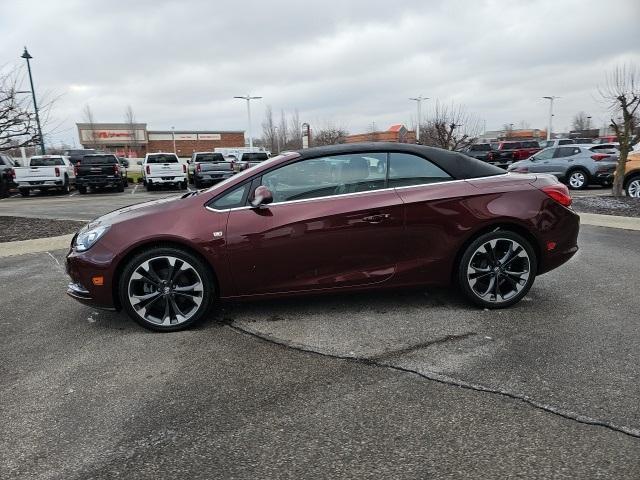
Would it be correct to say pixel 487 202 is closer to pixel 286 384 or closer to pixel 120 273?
pixel 286 384

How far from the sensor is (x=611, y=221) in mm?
9477

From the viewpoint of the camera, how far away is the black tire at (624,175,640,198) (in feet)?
41.0

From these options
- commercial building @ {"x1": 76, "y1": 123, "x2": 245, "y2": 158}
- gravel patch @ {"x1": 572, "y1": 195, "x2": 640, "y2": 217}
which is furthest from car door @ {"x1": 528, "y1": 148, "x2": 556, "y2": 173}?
commercial building @ {"x1": 76, "y1": 123, "x2": 245, "y2": 158}

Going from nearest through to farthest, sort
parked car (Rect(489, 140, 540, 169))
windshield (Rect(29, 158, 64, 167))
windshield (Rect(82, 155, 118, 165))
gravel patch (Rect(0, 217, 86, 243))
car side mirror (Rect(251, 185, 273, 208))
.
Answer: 1. car side mirror (Rect(251, 185, 273, 208))
2. gravel patch (Rect(0, 217, 86, 243))
3. windshield (Rect(29, 158, 64, 167))
4. windshield (Rect(82, 155, 118, 165))
5. parked car (Rect(489, 140, 540, 169))

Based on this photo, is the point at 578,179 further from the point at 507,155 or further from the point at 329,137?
the point at 329,137

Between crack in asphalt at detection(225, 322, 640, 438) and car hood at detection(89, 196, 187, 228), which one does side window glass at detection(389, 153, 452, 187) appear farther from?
car hood at detection(89, 196, 187, 228)

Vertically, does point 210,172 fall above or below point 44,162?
below

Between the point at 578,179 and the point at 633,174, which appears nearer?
the point at 633,174

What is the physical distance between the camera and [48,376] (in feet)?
11.6

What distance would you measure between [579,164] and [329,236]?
14.8 meters

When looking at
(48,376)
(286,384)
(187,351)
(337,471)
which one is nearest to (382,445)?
(337,471)

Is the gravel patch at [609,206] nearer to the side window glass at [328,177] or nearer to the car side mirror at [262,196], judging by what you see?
the side window glass at [328,177]

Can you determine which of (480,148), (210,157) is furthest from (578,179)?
(210,157)

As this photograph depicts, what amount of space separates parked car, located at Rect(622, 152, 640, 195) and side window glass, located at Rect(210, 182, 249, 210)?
1179cm
